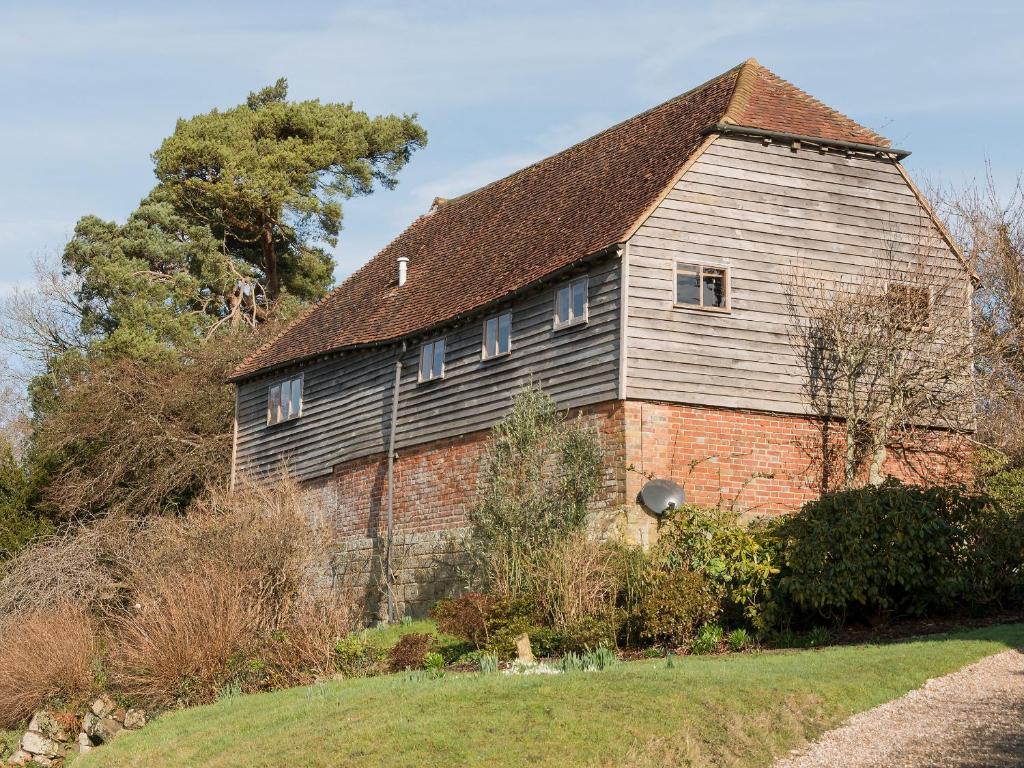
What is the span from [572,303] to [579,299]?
0.67 ft

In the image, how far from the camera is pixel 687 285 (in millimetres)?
22234

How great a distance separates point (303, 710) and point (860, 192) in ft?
48.5

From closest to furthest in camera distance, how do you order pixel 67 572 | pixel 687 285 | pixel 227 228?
pixel 687 285, pixel 67 572, pixel 227 228

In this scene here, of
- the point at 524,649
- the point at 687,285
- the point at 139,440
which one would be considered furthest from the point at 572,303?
the point at 139,440

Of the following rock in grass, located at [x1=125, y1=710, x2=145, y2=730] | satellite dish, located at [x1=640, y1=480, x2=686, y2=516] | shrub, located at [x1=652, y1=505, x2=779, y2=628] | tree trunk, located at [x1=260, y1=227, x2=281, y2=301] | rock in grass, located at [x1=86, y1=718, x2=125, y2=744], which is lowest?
rock in grass, located at [x1=86, y1=718, x2=125, y2=744]

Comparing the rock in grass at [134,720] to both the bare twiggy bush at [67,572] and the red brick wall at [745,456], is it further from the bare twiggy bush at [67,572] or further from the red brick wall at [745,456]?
the bare twiggy bush at [67,572]

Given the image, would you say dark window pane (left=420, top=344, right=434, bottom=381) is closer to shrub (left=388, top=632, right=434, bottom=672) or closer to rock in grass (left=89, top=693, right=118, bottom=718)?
shrub (left=388, top=632, right=434, bottom=672)

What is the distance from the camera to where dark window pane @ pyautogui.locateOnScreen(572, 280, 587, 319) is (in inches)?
882

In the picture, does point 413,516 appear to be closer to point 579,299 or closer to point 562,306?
point 562,306

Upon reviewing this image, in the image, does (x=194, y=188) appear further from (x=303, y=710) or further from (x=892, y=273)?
(x=303, y=710)

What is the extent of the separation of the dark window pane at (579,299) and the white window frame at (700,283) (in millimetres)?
1552

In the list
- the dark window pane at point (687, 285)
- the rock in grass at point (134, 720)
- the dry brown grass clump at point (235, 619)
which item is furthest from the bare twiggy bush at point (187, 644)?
the dark window pane at point (687, 285)

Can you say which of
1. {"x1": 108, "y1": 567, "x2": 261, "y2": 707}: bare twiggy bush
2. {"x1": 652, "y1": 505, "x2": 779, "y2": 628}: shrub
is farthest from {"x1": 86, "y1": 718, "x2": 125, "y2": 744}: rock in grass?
{"x1": 652, "y1": 505, "x2": 779, "y2": 628}: shrub

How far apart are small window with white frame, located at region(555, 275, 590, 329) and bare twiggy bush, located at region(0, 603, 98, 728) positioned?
31.1 ft
